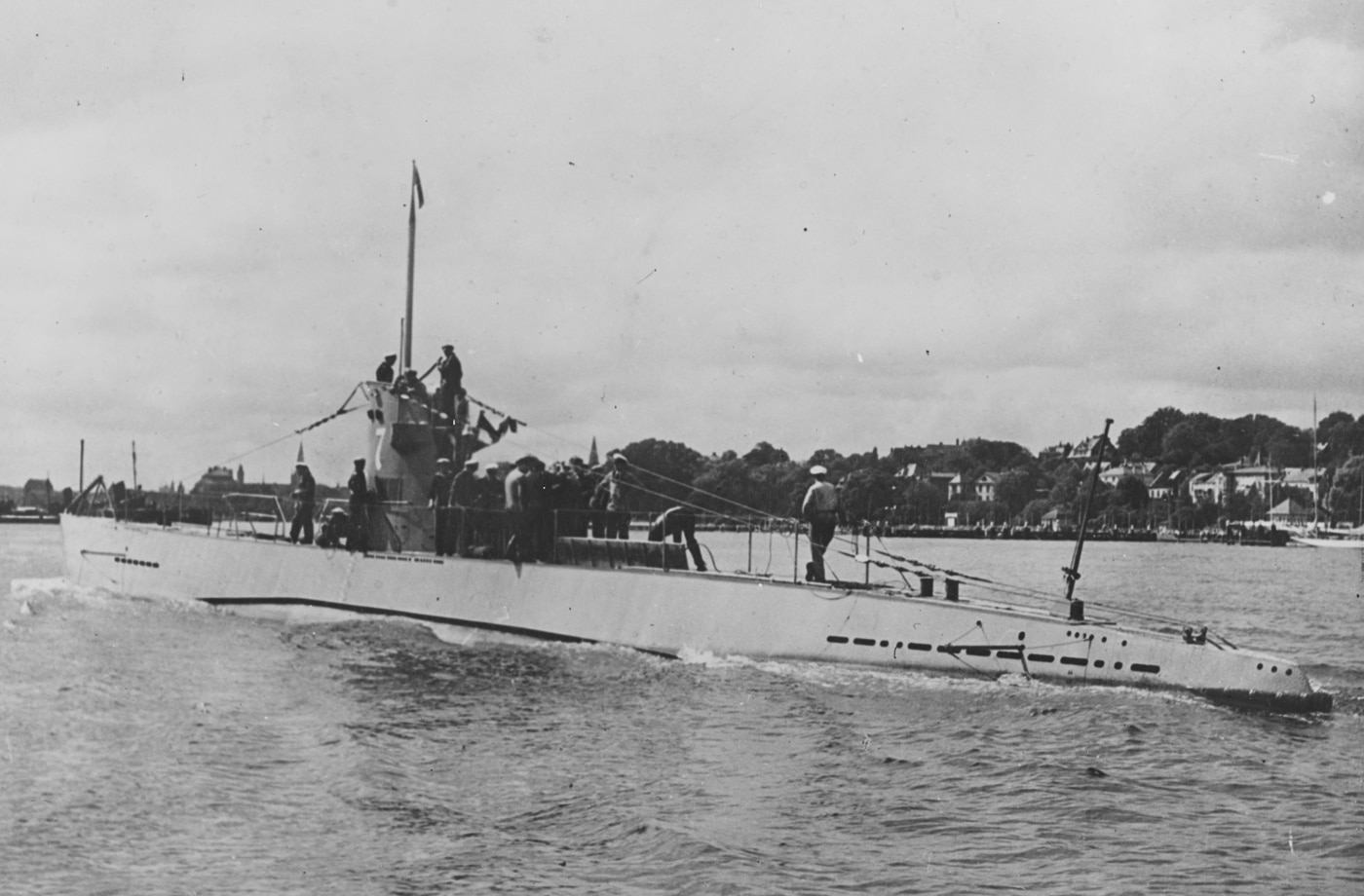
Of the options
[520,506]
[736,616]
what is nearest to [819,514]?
[736,616]

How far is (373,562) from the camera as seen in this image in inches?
934

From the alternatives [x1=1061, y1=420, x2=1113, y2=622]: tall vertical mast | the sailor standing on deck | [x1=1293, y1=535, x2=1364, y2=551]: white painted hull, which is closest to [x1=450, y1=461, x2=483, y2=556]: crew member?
the sailor standing on deck

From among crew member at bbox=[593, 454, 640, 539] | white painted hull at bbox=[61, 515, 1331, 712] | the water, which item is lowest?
the water

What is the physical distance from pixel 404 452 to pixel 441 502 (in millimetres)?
1188

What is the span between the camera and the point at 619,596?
A: 20297mm

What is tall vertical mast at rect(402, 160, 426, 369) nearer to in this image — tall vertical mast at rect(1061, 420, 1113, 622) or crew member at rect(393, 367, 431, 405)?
crew member at rect(393, 367, 431, 405)

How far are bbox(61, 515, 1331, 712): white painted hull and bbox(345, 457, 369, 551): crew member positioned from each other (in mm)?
381

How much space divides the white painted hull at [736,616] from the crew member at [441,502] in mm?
557

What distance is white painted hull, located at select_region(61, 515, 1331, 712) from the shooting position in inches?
617

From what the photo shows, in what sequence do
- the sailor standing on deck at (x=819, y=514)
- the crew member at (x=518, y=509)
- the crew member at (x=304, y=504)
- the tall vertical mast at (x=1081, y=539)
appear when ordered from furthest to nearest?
the crew member at (x=304, y=504) → the crew member at (x=518, y=509) → the sailor standing on deck at (x=819, y=514) → the tall vertical mast at (x=1081, y=539)

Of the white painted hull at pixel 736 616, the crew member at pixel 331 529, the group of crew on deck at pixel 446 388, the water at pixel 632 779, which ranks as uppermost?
the group of crew on deck at pixel 446 388

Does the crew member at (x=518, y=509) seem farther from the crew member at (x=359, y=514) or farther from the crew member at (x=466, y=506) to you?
the crew member at (x=359, y=514)

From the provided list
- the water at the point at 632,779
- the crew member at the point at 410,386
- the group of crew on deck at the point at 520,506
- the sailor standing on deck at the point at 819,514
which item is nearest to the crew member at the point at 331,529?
the group of crew on deck at the point at 520,506

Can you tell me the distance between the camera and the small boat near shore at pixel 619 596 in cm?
1606
